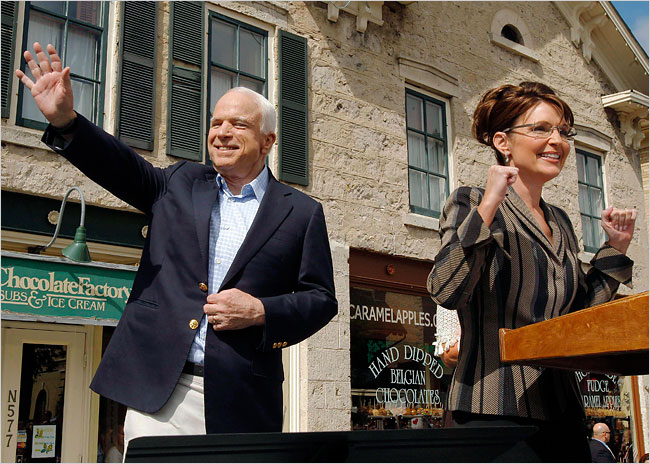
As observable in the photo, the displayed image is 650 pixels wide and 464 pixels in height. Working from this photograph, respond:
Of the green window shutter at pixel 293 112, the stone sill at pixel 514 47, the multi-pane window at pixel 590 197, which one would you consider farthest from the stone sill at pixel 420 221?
the multi-pane window at pixel 590 197

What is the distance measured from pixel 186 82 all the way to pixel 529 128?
242 inches

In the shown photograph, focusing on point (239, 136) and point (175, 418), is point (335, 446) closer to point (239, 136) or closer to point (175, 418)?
point (175, 418)

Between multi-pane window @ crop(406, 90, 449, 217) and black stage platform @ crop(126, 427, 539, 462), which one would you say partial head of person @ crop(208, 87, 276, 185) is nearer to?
black stage platform @ crop(126, 427, 539, 462)

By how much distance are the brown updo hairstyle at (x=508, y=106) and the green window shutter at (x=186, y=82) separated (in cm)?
559

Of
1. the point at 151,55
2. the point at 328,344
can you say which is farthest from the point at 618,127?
the point at 151,55

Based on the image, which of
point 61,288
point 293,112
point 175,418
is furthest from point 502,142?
point 293,112

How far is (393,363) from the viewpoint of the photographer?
9.48m

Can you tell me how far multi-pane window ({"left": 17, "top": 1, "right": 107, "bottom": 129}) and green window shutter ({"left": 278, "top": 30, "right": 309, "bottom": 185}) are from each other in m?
2.19

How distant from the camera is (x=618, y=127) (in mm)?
13977

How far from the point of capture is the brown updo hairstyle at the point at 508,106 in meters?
2.62

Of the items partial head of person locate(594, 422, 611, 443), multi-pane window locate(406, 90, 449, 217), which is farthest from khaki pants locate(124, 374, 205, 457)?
partial head of person locate(594, 422, 611, 443)

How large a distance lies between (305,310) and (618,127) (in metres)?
13.1

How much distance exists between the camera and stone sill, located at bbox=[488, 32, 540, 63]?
38.8 ft

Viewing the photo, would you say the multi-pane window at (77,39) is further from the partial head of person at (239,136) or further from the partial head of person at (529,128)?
the partial head of person at (529,128)
